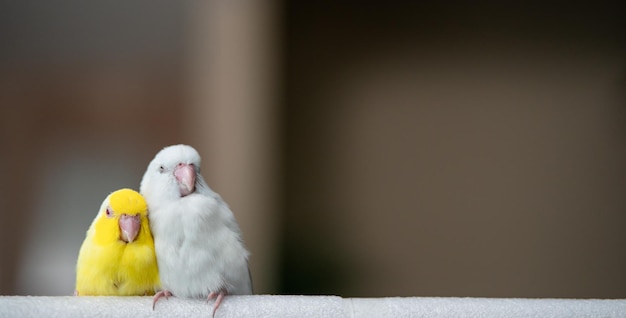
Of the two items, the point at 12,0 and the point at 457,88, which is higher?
the point at 12,0

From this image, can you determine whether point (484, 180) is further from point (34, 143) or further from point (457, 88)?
point (34, 143)

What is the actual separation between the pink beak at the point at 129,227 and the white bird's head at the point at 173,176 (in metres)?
0.04

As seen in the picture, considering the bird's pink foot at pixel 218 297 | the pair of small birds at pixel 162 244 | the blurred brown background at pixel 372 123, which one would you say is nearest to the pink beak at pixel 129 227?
the pair of small birds at pixel 162 244

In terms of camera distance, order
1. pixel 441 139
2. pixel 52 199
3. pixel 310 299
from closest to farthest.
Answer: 1. pixel 310 299
2. pixel 52 199
3. pixel 441 139

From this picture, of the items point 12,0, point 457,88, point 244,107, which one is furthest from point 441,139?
point 12,0

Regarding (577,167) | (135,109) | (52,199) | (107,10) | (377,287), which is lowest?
(377,287)

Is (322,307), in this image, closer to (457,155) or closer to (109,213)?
(109,213)

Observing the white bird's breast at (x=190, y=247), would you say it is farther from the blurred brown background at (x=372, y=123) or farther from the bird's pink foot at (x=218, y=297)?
the blurred brown background at (x=372, y=123)

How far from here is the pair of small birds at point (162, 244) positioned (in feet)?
2.21

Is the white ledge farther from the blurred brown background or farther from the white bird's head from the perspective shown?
the blurred brown background

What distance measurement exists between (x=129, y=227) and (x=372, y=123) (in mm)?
1234

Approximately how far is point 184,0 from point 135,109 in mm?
339

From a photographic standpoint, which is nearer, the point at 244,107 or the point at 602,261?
the point at 244,107

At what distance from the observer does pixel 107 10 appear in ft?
5.73
